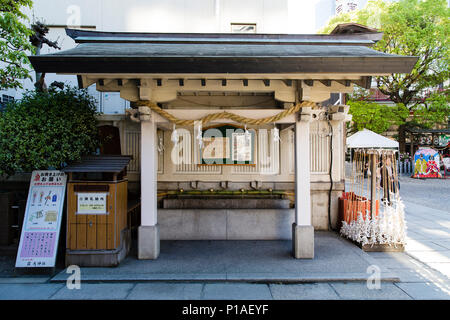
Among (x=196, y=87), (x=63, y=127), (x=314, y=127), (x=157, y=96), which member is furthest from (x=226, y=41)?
(x=63, y=127)

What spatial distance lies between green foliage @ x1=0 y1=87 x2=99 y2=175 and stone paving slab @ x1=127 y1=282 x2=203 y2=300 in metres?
3.05

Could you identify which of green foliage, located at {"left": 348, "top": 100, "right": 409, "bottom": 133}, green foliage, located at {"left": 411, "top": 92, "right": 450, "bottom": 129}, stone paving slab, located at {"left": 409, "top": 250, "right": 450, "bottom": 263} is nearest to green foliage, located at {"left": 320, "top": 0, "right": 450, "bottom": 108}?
green foliage, located at {"left": 411, "top": 92, "right": 450, "bottom": 129}

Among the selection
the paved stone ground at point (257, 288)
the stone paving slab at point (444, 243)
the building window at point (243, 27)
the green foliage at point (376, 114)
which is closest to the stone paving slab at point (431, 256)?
the paved stone ground at point (257, 288)

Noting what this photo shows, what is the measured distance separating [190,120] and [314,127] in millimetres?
4073

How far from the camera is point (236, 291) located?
444 cm

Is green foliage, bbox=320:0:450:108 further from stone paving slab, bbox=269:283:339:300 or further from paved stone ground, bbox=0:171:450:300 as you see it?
stone paving slab, bbox=269:283:339:300

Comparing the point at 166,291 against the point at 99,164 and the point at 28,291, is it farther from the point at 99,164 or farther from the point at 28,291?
the point at 99,164

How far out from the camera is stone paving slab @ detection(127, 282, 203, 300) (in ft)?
13.9

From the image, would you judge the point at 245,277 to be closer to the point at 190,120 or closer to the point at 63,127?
the point at 190,120

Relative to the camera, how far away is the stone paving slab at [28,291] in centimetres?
428

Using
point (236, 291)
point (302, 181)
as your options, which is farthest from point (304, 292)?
point (302, 181)

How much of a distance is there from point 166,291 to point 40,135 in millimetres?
4000

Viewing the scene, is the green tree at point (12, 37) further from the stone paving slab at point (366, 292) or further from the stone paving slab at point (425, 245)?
the stone paving slab at point (425, 245)

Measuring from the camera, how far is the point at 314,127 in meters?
7.85
